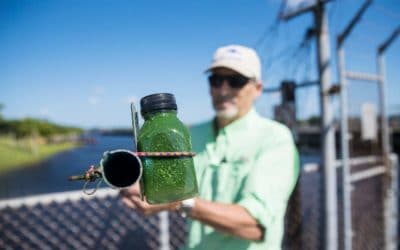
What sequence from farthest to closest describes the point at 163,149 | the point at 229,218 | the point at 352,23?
1. the point at 352,23
2. the point at 229,218
3. the point at 163,149

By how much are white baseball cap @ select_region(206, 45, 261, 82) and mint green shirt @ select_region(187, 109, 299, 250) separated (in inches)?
10.2

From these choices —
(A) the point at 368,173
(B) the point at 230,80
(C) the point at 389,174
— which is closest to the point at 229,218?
(B) the point at 230,80

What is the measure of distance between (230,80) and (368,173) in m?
2.65

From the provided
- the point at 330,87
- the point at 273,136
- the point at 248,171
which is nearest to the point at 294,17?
the point at 330,87

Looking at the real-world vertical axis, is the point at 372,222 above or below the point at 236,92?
below

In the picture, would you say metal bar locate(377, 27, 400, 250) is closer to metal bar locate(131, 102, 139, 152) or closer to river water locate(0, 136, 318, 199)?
river water locate(0, 136, 318, 199)

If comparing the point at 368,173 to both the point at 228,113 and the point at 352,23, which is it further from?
the point at 228,113

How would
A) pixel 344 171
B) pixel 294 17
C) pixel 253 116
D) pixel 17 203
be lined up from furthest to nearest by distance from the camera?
1. pixel 344 171
2. pixel 294 17
3. pixel 17 203
4. pixel 253 116

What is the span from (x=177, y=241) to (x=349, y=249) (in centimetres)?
217

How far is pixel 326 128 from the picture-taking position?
259 cm

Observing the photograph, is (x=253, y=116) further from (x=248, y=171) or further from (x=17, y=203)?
(x=17, y=203)

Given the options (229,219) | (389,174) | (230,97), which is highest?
(230,97)

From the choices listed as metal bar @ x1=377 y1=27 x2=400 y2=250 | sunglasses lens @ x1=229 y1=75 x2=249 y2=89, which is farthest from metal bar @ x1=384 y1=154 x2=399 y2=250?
sunglasses lens @ x1=229 y1=75 x2=249 y2=89

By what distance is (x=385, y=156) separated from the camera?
141 inches
